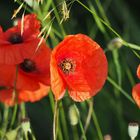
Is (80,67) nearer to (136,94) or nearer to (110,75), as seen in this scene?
(136,94)

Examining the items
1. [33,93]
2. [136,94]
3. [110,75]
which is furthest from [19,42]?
[110,75]

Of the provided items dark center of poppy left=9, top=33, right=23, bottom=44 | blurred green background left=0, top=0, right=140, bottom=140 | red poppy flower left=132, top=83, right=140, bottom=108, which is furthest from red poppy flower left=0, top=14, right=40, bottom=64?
blurred green background left=0, top=0, right=140, bottom=140

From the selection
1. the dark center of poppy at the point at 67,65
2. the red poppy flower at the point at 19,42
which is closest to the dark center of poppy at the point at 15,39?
the red poppy flower at the point at 19,42

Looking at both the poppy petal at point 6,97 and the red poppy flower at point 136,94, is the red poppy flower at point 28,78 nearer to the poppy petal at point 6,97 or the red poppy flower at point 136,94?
the poppy petal at point 6,97

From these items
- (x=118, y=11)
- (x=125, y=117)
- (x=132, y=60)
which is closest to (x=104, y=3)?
(x=118, y=11)

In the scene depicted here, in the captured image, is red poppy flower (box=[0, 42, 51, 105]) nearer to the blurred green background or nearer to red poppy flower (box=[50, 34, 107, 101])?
red poppy flower (box=[50, 34, 107, 101])

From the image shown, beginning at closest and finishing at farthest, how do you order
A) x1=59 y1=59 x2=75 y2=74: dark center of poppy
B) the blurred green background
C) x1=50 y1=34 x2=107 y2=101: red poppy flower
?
x1=50 y1=34 x2=107 y2=101: red poppy flower, x1=59 y1=59 x2=75 y2=74: dark center of poppy, the blurred green background
